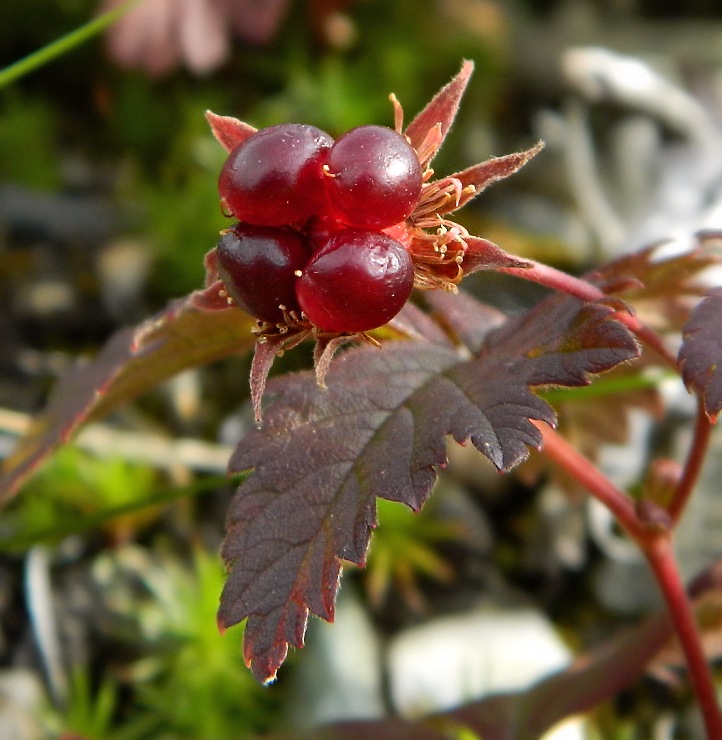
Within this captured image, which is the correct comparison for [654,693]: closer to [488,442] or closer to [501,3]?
[488,442]

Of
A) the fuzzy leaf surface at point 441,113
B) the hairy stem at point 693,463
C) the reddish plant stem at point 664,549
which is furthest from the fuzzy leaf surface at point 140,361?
the hairy stem at point 693,463

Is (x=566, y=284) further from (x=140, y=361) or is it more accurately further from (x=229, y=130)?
(x=140, y=361)

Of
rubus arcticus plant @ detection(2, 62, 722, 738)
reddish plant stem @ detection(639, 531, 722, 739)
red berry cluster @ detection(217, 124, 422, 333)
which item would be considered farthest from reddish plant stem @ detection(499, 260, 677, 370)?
reddish plant stem @ detection(639, 531, 722, 739)

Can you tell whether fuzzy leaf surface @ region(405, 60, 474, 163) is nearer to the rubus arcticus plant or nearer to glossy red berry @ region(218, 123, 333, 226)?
the rubus arcticus plant

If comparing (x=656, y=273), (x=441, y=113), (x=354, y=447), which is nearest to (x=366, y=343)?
(x=354, y=447)

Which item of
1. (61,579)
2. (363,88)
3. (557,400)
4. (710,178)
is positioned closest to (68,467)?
(61,579)
